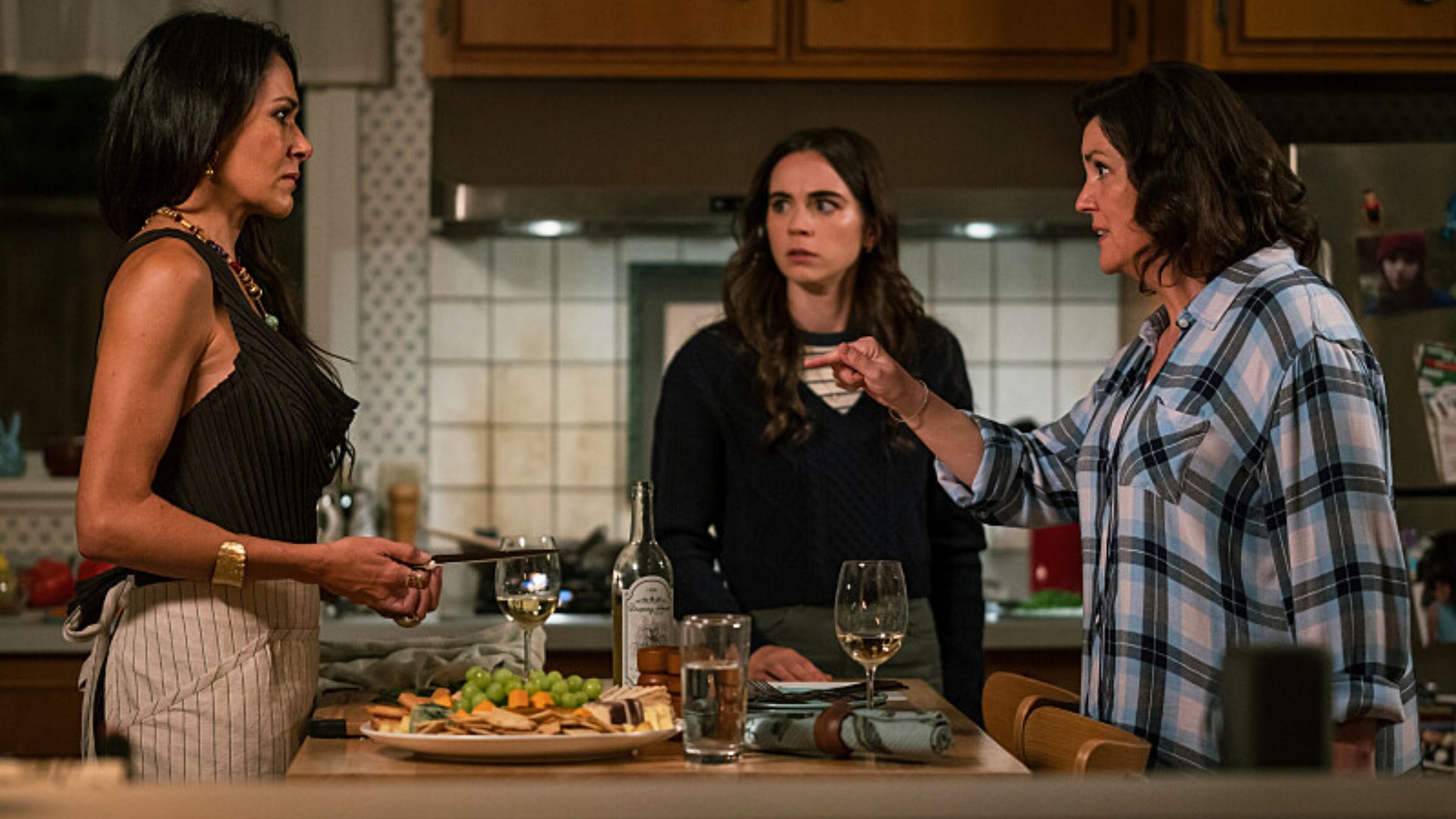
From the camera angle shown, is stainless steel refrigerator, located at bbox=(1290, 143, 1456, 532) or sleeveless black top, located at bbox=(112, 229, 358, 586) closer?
sleeveless black top, located at bbox=(112, 229, 358, 586)

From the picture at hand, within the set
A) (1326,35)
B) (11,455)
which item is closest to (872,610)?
(1326,35)

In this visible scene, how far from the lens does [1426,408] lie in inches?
118

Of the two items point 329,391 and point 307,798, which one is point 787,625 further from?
point 307,798

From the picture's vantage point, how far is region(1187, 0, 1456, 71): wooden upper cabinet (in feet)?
10.6

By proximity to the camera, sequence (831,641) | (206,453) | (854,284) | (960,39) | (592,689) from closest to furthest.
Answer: (592,689)
(206,453)
(831,641)
(854,284)
(960,39)

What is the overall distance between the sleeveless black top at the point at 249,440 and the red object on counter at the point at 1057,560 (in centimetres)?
212

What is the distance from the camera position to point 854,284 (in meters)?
2.42

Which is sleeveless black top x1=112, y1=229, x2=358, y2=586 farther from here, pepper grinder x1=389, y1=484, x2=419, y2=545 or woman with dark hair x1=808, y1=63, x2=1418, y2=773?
pepper grinder x1=389, y1=484, x2=419, y2=545

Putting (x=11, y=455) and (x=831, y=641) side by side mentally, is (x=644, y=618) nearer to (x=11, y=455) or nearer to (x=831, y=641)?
(x=831, y=641)

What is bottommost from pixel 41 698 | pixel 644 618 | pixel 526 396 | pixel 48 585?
pixel 41 698

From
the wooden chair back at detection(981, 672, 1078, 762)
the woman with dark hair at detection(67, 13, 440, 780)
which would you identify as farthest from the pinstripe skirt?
the wooden chair back at detection(981, 672, 1078, 762)

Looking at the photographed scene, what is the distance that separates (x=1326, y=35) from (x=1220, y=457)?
2.13 m

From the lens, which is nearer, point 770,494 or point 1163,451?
point 1163,451

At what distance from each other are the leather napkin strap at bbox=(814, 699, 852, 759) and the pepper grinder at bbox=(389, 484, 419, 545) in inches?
88.7
